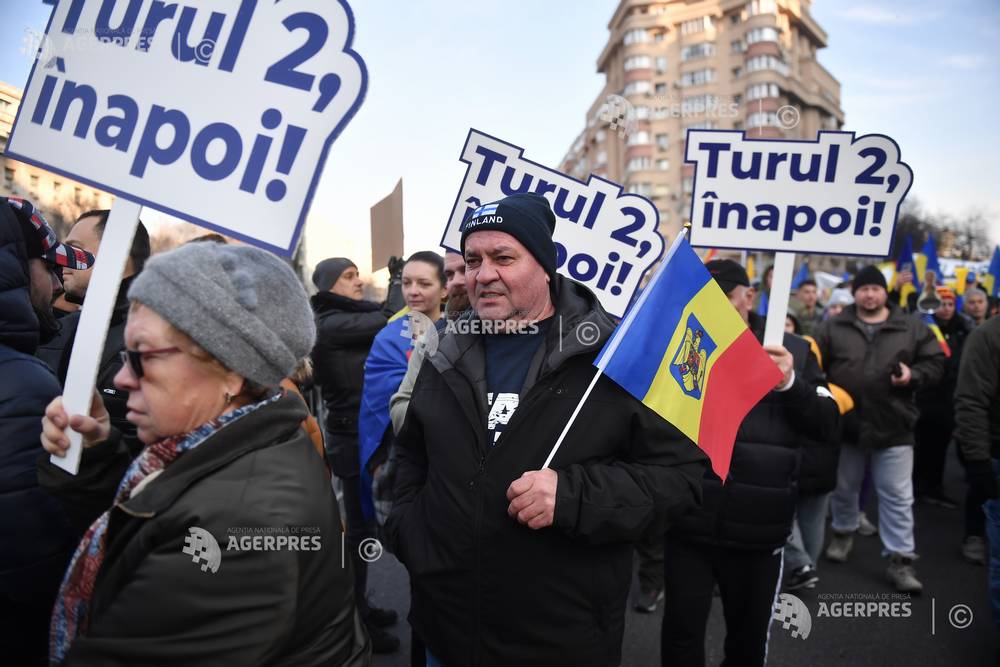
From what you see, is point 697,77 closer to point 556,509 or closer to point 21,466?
point 556,509

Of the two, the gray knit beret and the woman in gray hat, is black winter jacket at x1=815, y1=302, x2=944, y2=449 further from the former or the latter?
the gray knit beret

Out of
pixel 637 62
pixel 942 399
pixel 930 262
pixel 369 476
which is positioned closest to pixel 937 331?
pixel 942 399

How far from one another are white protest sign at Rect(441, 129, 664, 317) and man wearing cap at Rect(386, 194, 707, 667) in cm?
153

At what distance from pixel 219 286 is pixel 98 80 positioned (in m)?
0.77

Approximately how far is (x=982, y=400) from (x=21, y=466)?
418cm

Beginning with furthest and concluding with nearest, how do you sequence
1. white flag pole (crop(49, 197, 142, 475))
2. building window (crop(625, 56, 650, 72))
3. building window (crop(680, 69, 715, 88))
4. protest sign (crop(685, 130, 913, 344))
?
building window (crop(625, 56, 650, 72)) → building window (crop(680, 69, 715, 88)) → protest sign (crop(685, 130, 913, 344)) → white flag pole (crop(49, 197, 142, 475))

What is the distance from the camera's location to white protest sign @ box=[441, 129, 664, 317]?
3.60 metres

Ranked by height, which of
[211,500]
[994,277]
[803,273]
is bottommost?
[211,500]

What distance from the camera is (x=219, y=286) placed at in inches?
55.6

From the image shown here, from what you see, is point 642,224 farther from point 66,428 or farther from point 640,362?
point 66,428

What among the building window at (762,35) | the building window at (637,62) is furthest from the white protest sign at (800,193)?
the building window at (637,62)

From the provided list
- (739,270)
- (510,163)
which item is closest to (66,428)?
(510,163)

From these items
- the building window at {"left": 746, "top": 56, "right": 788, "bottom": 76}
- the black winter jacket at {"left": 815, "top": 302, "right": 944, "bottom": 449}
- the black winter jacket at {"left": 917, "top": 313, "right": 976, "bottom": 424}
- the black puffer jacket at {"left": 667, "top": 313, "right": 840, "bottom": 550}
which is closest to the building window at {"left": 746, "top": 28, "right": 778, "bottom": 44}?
the building window at {"left": 746, "top": 56, "right": 788, "bottom": 76}

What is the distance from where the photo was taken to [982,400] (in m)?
3.32
